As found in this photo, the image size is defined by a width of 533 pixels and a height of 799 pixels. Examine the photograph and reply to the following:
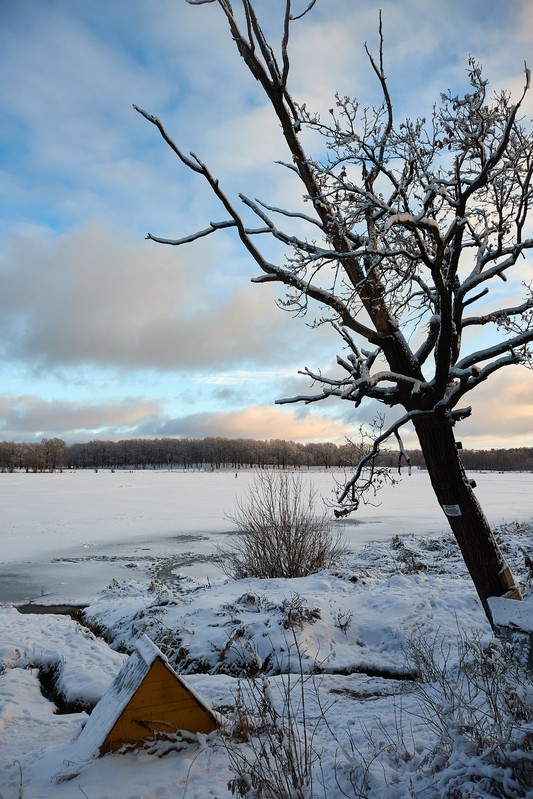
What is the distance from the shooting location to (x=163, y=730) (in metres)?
4.08

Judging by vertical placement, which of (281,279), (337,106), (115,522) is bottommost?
(115,522)

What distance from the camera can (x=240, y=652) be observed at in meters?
7.38

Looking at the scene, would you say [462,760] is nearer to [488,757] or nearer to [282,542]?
[488,757]

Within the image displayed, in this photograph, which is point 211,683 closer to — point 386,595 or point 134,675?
point 134,675

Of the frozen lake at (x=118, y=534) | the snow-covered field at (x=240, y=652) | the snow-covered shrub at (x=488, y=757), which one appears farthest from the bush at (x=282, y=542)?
the snow-covered shrub at (x=488, y=757)

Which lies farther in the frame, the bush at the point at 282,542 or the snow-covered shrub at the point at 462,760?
the bush at the point at 282,542

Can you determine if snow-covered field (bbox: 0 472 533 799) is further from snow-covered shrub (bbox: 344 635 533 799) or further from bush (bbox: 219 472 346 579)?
bush (bbox: 219 472 346 579)

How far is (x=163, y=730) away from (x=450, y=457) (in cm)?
364

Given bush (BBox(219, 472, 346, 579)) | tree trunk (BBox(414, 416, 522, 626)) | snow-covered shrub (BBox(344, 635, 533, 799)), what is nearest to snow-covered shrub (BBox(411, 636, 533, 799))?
snow-covered shrub (BBox(344, 635, 533, 799))

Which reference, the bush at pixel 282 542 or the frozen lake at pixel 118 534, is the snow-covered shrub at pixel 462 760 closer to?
the bush at pixel 282 542

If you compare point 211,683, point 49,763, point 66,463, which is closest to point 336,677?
point 211,683

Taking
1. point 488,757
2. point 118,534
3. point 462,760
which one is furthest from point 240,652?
point 118,534

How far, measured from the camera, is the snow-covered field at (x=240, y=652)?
350 cm

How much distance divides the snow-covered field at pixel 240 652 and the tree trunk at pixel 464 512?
1.05m
